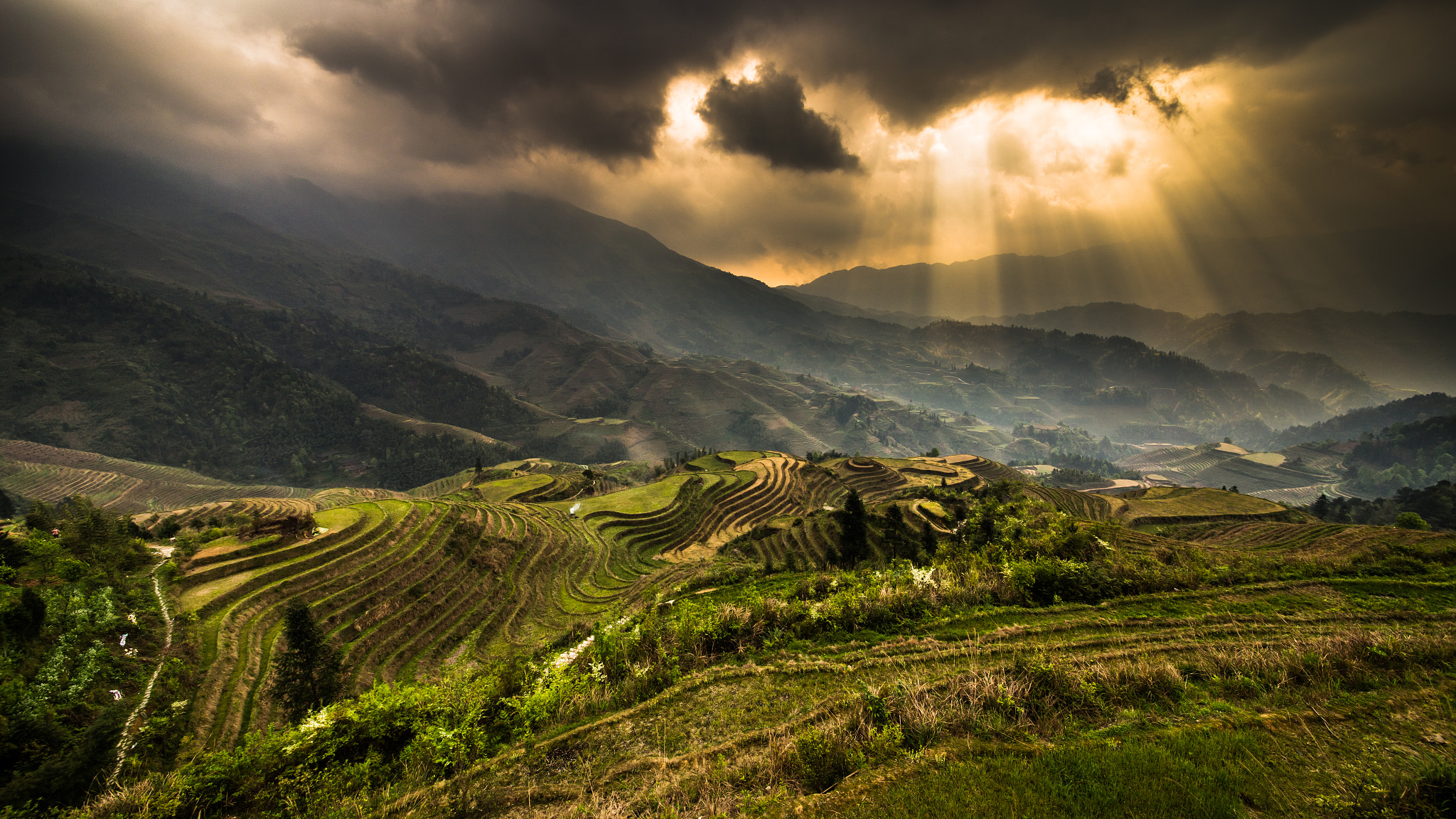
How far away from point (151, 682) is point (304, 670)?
14.7 feet

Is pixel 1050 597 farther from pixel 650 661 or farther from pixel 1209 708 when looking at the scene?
pixel 650 661

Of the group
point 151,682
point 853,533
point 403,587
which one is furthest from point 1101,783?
point 403,587

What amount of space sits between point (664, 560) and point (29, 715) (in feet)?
106

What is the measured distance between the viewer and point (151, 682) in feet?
40.8

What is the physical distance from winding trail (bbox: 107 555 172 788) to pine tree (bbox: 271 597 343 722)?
8.09ft

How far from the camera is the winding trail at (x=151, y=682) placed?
9.58m

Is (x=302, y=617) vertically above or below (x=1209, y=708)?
below

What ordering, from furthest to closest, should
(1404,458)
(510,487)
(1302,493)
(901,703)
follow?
(1404,458) < (1302,493) < (510,487) < (901,703)

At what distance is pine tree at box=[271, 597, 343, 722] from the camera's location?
11.7 meters

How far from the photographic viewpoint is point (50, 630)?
11.6m

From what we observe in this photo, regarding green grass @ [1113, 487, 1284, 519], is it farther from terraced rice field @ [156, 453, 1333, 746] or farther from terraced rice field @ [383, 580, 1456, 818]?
terraced rice field @ [383, 580, 1456, 818]

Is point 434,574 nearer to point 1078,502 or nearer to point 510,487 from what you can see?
point 510,487

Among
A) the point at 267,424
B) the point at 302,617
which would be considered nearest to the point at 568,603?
the point at 302,617

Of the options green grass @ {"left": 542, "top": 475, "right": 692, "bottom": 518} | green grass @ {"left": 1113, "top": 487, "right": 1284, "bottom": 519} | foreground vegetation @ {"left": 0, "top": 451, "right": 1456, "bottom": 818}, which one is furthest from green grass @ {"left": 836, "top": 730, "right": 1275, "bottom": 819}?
green grass @ {"left": 1113, "top": 487, "right": 1284, "bottom": 519}
